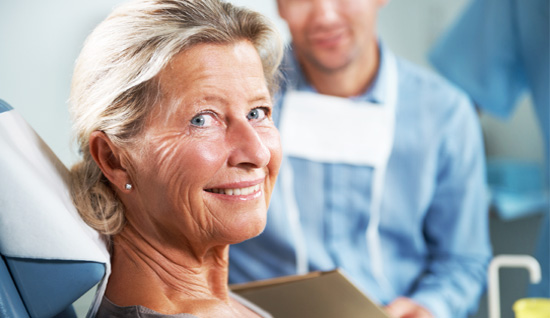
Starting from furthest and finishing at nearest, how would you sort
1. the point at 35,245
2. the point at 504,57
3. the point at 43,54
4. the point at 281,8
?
the point at 504,57
the point at 281,8
the point at 43,54
the point at 35,245

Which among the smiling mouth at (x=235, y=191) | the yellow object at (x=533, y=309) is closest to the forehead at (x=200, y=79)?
Result: the smiling mouth at (x=235, y=191)

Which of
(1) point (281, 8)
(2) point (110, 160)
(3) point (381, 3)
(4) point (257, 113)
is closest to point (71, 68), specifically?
(2) point (110, 160)

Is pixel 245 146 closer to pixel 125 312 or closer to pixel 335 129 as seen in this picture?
A: pixel 125 312

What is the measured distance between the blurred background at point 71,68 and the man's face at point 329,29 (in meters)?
0.05

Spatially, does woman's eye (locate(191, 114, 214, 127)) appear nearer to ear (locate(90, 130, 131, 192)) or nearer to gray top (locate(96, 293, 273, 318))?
ear (locate(90, 130, 131, 192))

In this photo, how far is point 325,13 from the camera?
5.66 feet

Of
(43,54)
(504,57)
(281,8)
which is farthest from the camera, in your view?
(504,57)

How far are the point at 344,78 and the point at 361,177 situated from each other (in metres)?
0.32

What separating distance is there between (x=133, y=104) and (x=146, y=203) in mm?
137

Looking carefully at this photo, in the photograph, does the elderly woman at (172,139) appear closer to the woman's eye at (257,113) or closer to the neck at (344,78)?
the woman's eye at (257,113)

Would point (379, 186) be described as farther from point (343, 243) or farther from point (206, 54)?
point (206, 54)

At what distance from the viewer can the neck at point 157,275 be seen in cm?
76

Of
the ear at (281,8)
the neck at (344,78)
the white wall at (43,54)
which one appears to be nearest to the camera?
the white wall at (43,54)

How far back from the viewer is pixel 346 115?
1827 mm
